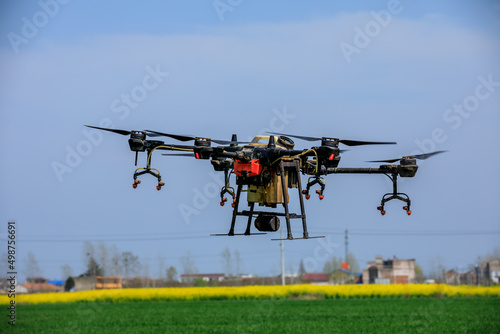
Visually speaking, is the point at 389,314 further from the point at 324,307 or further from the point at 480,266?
the point at 480,266

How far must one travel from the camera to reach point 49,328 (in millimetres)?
41625

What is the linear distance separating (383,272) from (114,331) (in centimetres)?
6159

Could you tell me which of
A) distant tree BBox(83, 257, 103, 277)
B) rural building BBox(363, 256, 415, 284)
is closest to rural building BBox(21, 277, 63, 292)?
distant tree BBox(83, 257, 103, 277)

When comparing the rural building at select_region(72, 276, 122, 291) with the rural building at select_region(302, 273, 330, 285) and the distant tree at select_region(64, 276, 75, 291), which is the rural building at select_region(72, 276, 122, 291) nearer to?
the distant tree at select_region(64, 276, 75, 291)

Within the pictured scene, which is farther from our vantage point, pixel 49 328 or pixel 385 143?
pixel 49 328

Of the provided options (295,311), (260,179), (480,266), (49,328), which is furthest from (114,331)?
(480,266)

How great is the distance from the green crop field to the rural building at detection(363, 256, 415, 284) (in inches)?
1341

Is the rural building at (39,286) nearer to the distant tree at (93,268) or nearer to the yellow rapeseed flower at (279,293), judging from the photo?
the distant tree at (93,268)

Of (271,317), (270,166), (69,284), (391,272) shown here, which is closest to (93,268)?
(69,284)

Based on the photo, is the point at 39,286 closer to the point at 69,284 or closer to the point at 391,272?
the point at 69,284

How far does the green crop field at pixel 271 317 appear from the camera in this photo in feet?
128

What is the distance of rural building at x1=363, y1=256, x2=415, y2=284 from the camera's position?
95188mm

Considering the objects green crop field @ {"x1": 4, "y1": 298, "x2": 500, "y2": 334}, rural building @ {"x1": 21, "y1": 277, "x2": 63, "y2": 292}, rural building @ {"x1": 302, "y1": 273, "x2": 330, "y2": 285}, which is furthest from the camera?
rural building @ {"x1": 302, "y1": 273, "x2": 330, "y2": 285}

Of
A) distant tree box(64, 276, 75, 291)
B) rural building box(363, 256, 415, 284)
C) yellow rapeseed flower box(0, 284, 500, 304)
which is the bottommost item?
yellow rapeseed flower box(0, 284, 500, 304)
